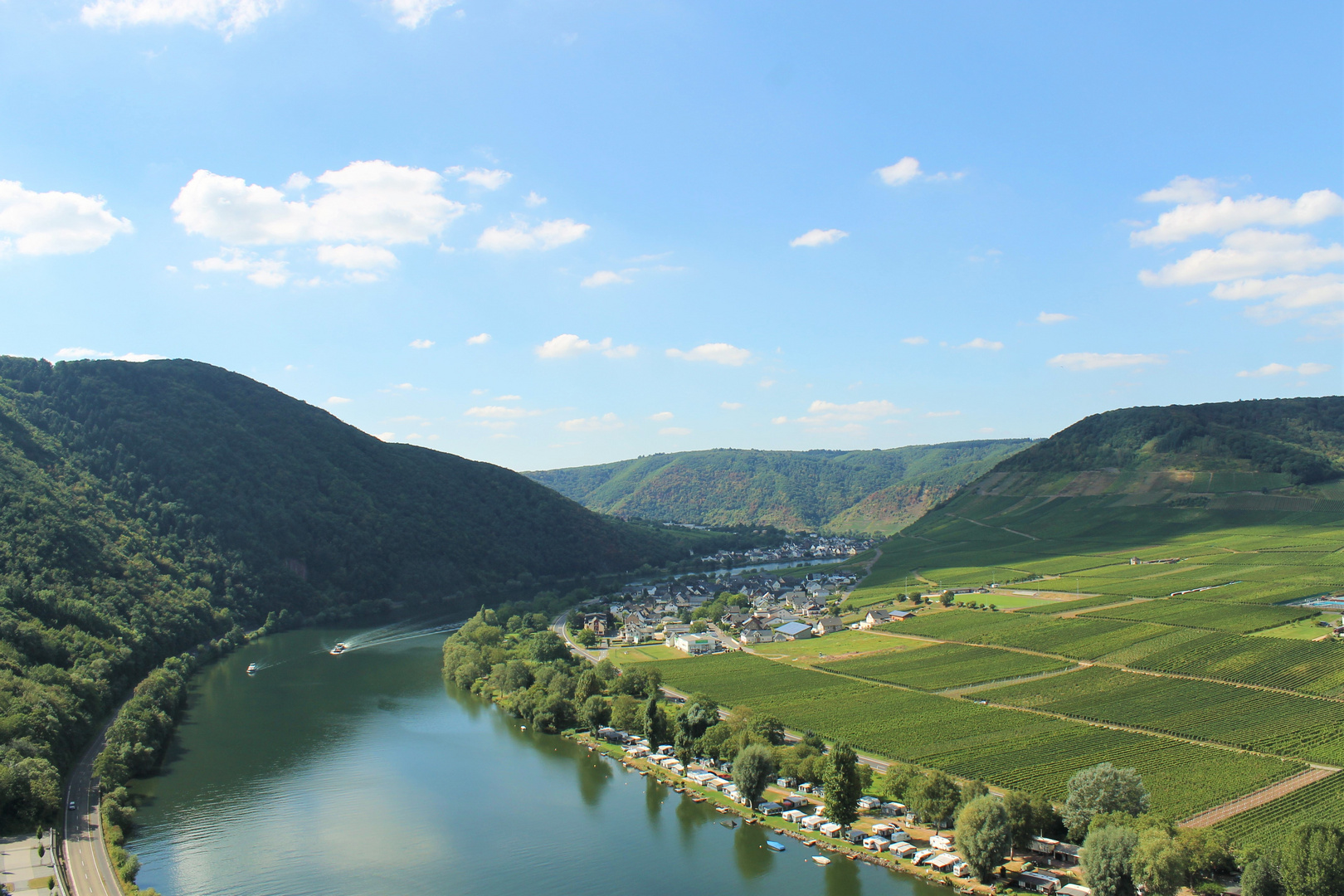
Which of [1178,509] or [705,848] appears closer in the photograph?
[705,848]

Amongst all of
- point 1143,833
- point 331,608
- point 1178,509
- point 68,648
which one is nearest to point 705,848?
point 1143,833

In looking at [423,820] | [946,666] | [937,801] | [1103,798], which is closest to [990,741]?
[937,801]

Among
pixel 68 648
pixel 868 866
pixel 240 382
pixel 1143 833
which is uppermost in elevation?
pixel 240 382

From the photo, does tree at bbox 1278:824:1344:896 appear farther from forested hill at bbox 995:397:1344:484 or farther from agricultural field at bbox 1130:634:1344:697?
forested hill at bbox 995:397:1344:484

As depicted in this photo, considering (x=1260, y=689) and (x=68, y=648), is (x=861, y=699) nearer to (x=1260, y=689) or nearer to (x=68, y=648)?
(x=1260, y=689)

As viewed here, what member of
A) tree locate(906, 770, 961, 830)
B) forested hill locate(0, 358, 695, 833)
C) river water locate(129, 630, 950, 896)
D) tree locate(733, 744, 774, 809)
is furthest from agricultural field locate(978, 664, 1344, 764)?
forested hill locate(0, 358, 695, 833)

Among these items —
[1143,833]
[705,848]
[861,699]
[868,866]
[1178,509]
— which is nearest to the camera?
[1143,833]
